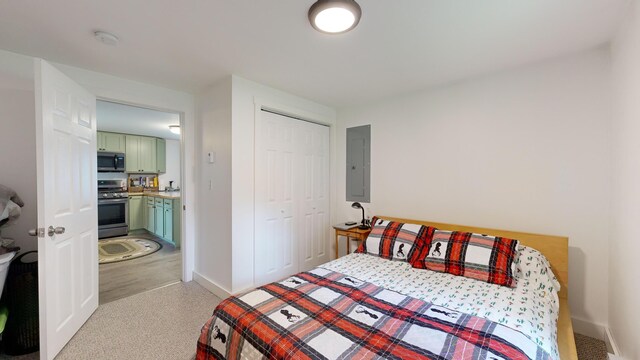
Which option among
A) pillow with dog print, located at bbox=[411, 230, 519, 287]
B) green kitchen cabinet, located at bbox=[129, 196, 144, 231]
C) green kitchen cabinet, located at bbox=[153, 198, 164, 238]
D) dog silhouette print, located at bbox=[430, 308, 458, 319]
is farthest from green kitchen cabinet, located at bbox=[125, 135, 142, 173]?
dog silhouette print, located at bbox=[430, 308, 458, 319]

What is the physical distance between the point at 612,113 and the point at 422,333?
2194mm

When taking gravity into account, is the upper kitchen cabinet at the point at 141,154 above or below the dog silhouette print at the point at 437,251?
above

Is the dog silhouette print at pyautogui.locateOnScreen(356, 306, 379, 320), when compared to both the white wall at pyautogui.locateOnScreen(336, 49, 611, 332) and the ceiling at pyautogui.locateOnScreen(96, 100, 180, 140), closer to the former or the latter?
the white wall at pyautogui.locateOnScreen(336, 49, 611, 332)

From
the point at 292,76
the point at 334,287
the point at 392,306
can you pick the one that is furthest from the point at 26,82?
the point at 392,306

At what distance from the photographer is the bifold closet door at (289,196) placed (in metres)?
2.91

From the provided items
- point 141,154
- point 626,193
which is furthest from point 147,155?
point 626,193

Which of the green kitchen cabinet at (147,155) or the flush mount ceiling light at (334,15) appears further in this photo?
the green kitchen cabinet at (147,155)

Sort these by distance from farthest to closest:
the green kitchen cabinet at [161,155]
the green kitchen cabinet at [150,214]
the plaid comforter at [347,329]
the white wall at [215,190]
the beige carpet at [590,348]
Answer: the green kitchen cabinet at [161,155] < the green kitchen cabinet at [150,214] < the white wall at [215,190] < the beige carpet at [590,348] < the plaid comforter at [347,329]

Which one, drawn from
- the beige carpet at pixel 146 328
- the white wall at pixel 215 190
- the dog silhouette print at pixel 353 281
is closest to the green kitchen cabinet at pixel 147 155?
the white wall at pixel 215 190

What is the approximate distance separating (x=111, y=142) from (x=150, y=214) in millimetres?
1714

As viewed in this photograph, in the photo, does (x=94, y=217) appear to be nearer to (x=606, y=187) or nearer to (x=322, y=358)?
(x=322, y=358)

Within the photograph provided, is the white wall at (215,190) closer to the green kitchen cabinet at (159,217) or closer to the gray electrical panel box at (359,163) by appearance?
the gray electrical panel box at (359,163)

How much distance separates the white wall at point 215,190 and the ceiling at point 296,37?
1.24ft

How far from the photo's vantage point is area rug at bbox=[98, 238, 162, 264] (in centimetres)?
397
